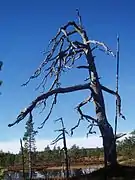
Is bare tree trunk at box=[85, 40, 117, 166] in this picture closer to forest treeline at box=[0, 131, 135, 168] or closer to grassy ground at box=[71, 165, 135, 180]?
grassy ground at box=[71, 165, 135, 180]

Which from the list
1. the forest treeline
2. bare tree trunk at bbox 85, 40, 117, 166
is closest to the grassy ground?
bare tree trunk at bbox 85, 40, 117, 166

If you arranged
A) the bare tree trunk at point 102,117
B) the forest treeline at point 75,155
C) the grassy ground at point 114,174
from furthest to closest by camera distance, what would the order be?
the forest treeline at point 75,155 → the bare tree trunk at point 102,117 → the grassy ground at point 114,174

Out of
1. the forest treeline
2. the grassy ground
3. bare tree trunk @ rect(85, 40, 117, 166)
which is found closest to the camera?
the grassy ground

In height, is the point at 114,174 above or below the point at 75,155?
below

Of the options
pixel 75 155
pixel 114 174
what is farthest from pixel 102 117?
pixel 75 155

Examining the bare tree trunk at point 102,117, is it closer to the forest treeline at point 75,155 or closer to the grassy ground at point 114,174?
the grassy ground at point 114,174

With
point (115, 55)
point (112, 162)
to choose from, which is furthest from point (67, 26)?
point (112, 162)

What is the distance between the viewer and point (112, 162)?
13.0 meters

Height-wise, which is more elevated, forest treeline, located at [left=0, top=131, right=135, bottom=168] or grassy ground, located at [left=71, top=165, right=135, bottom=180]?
forest treeline, located at [left=0, top=131, right=135, bottom=168]

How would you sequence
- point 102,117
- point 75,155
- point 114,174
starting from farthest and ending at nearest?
point 75,155 < point 102,117 < point 114,174

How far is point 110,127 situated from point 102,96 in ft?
4.37

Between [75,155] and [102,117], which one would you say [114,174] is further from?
[75,155]

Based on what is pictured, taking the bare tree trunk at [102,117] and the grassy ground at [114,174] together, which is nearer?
the grassy ground at [114,174]

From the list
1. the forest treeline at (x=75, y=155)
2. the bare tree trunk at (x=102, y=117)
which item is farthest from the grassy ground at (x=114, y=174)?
the forest treeline at (x=75, y=155)
